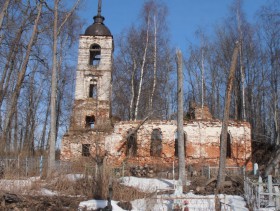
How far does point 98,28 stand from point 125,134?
7997mm

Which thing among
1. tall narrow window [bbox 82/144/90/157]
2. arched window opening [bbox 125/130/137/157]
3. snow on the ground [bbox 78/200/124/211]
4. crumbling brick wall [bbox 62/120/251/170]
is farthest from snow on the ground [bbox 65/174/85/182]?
arched window opening [bbox 125/130/137/157]

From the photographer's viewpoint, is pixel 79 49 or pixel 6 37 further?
pixel 79 49

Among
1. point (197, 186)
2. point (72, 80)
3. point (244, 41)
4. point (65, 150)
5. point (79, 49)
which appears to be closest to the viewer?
point (197, 186)

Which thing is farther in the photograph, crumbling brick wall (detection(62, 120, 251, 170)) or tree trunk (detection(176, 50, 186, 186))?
crumbling brick wall (detection(62, 120, 251, 170))

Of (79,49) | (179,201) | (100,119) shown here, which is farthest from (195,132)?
(179,201)

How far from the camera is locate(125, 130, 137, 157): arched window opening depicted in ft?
75.6

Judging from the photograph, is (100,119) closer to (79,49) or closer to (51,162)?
(79,49)

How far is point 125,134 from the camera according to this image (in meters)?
22.8

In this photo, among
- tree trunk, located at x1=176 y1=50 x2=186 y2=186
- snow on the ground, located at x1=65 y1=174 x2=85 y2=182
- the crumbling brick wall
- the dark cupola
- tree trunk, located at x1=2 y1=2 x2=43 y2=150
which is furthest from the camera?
the dark cupola

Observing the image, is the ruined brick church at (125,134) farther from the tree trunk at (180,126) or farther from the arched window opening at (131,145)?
the tree trunk at (180,126)

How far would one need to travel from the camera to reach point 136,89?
2869 centimetres

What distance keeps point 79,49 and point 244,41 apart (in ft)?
44.8

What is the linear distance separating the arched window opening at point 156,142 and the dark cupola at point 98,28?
7.86m

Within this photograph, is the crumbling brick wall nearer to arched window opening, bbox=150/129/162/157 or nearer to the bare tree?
arched window opening, bbox=150/129/162/157
